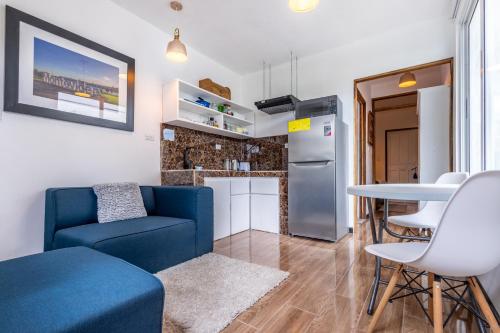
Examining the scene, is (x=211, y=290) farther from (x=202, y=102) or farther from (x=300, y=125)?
(x=202, y=102)

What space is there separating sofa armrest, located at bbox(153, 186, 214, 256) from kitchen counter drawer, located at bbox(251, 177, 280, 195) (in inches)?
47.8

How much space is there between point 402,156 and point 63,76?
24.5 feet

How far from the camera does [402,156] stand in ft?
21.7

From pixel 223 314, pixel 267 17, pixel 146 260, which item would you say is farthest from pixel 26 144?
pixel 267 17

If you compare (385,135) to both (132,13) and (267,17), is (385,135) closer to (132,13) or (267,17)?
(267,17)

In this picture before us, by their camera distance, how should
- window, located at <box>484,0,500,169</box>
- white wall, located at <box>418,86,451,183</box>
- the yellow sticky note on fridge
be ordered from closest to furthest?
window, located at <box>484,0,500,169</box>, white wall, located at <box>418,86,451,183</box>, the yellow sticky note on fridge

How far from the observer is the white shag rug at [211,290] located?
129cm

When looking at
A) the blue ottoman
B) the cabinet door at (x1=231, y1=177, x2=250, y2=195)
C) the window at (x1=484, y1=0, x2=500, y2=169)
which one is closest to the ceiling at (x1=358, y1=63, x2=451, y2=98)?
the window at (x1=484, y1=0, x2=500, y2=169)

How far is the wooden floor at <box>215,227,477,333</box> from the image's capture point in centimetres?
128

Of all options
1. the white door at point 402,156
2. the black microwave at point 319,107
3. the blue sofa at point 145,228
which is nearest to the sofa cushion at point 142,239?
the blue sofa at point 145,228

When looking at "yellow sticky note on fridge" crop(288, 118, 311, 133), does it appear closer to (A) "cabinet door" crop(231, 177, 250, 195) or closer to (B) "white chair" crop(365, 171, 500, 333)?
(A) "cabinet door" crop(231, 177, 250, 195)

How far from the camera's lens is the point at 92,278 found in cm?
90

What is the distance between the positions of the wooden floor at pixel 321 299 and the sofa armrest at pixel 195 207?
29cm

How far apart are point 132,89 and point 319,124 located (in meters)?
2.27
